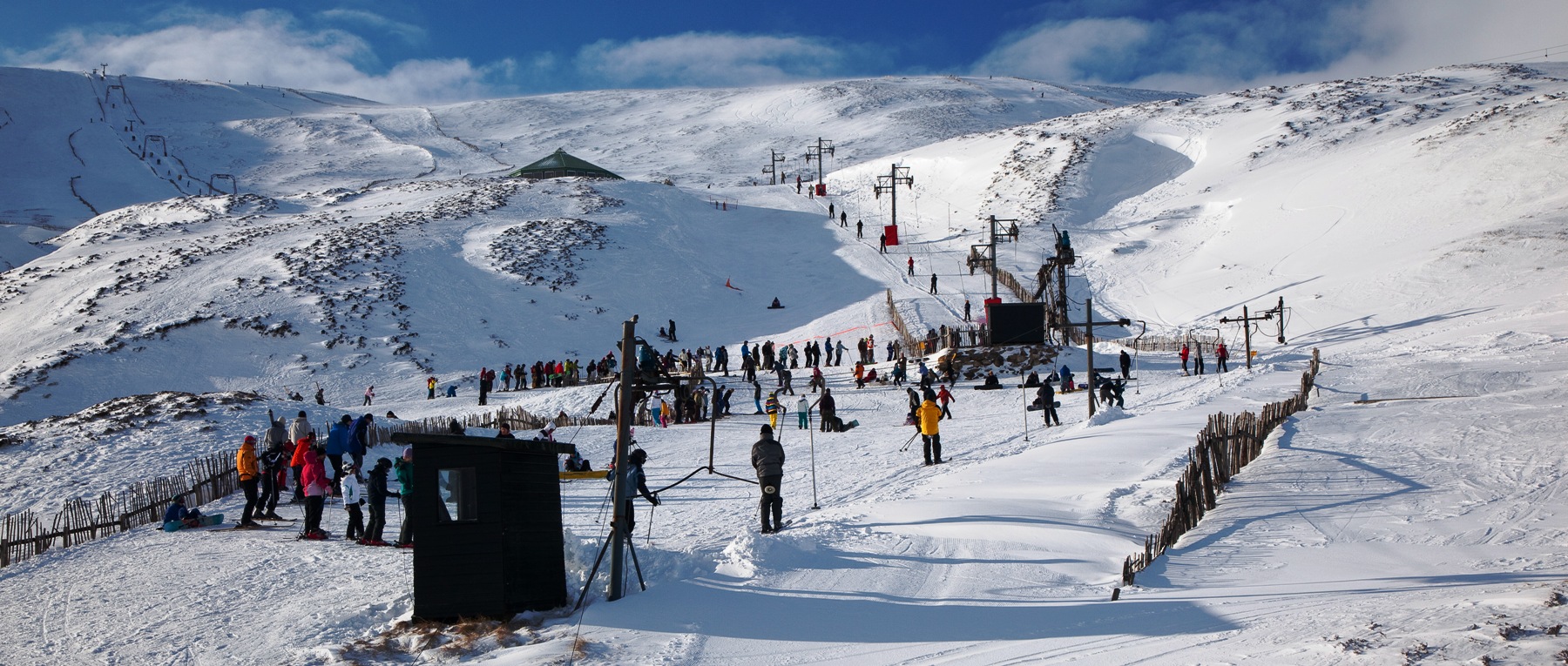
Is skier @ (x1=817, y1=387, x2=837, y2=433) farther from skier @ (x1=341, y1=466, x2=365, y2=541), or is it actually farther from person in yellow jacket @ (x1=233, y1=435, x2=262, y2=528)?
person in yellow jacket @ (x1=233, y1=435, x2=262, y2=528)

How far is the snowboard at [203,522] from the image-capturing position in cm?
1511

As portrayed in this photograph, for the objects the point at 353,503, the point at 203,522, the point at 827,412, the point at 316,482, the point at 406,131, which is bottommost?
the point at 203,522

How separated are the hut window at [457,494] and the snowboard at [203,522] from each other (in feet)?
24.8

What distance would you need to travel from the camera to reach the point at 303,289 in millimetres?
42844

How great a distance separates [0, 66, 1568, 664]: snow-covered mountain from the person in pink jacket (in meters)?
0.42

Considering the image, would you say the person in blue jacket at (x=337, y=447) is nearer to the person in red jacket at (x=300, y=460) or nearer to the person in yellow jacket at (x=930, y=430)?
the person in red jacket at (x=300, y=460)

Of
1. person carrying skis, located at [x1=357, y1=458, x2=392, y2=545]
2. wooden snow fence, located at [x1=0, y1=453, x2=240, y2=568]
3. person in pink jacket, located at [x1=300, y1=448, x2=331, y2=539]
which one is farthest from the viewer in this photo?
wooden snow fence, located at [x1=0, y1=453, x2=240, y2=568]

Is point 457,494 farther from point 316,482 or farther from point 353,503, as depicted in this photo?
point 316,482

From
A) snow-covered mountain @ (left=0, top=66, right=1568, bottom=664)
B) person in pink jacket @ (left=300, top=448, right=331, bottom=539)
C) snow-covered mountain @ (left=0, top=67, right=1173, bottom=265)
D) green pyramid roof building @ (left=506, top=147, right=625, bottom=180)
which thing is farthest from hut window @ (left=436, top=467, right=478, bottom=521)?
snow-covered mountain @ (left=0, top=67, right=1173, bottom=265)

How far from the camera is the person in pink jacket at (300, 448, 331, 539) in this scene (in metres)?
13.2

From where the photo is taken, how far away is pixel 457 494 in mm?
9867

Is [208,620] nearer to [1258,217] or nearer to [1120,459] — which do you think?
[1120,459]

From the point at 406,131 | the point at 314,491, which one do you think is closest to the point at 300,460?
the point at 314,491

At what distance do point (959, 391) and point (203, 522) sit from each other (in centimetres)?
1888
